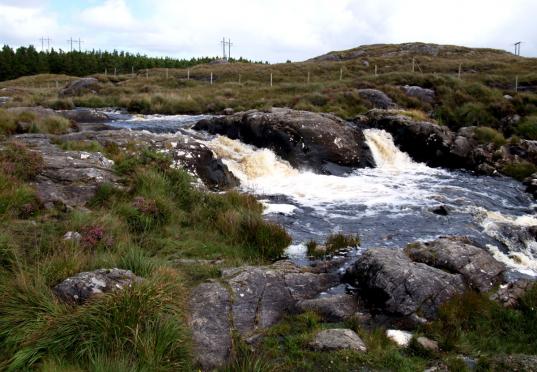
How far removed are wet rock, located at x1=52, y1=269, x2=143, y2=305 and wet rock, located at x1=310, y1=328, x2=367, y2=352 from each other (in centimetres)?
283

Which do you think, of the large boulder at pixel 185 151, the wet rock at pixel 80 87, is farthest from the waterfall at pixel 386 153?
the wet rock at pixel 80 87

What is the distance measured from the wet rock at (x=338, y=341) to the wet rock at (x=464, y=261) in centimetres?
348

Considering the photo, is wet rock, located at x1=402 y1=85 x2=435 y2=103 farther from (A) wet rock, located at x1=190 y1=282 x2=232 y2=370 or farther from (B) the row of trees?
(B) the row of trees

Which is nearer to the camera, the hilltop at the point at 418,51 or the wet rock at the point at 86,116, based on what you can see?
the wet rock at the point at 86,116

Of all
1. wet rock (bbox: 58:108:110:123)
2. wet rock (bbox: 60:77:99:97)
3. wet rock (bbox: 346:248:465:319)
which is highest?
wet rock (bbox: 60:77:99:97)

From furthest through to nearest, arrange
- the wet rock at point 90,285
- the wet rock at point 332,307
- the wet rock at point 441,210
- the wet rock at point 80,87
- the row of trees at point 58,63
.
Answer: the row of trees at point 58,63 → the wet rock at point 80,87 → the wet rock at point 441,210 → the wet rock at point 332,307 → the wet rock at point 90,285

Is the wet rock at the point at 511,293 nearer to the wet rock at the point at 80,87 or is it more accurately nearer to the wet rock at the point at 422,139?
the wet rock at the point at 422,139

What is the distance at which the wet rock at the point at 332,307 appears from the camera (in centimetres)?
765

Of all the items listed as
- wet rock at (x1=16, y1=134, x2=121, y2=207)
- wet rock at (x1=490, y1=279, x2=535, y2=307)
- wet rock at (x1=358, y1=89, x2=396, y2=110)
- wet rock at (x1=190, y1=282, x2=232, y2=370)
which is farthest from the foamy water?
wet rock at (x1=358, y1=89, x2=396, y2=110)

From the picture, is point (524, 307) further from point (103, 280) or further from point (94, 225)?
point (94, 225)

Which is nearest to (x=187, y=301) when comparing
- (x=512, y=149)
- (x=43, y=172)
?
(x=43, y=172)

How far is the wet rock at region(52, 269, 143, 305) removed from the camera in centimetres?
637

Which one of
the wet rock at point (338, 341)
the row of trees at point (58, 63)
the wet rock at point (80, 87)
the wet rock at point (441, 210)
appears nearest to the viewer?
the wet rock at point (338, 341)

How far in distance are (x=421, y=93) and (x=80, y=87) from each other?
36.5m
